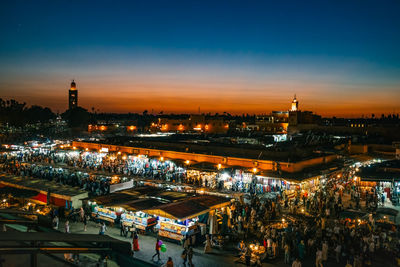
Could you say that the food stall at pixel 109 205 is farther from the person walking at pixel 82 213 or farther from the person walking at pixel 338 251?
the person walking at pixel 338 251

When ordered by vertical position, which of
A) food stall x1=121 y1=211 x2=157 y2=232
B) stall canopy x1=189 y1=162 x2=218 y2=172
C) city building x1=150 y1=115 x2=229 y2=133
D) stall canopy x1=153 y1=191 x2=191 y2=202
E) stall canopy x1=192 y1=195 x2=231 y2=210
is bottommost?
food stall x1=121 y1=211 x2=157 y2=232

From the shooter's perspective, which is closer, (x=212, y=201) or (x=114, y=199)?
(x=212, y=201)

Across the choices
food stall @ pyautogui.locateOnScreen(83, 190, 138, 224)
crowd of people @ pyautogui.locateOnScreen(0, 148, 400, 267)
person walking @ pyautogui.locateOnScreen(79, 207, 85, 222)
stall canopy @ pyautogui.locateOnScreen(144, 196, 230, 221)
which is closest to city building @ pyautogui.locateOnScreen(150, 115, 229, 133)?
crowd of people @ pyautogui.locateOnScreen(0, 148, 400, 267)

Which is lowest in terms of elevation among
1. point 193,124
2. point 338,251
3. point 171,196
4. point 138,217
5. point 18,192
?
point 338,251

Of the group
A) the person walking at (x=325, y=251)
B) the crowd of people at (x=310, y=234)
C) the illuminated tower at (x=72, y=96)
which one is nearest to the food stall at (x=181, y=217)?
the crowd of people at (x=310, y=234)

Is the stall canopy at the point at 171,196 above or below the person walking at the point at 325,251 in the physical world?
above

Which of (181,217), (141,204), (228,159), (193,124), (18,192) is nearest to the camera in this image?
(181,217)

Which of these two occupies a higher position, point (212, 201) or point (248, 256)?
point (212, 201)

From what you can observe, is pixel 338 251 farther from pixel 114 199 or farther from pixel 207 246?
pixel 114 199

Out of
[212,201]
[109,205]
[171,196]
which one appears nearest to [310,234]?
[212,201]

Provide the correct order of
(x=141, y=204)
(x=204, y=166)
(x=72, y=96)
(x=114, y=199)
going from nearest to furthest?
(x=141, y=204)
(x=114, y=199)
(x=204, y=166)
(x=72, y=96)

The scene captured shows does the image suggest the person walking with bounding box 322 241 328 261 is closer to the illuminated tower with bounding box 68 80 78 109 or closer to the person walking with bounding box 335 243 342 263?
the person walking with bounding box 335 243 342 263

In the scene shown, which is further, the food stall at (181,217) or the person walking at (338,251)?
the food stall at (181,217)

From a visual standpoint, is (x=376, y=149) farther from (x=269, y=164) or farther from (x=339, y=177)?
(x=269, y=164)
